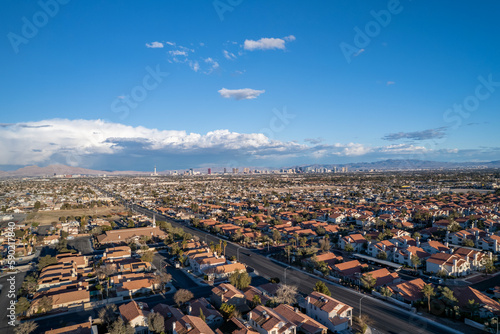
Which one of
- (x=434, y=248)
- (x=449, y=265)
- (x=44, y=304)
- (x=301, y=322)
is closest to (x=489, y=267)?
(x=449, y=265)

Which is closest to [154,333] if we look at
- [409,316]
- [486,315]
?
[409,316]

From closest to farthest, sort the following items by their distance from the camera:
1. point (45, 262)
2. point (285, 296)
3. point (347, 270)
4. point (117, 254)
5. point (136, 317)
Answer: point (136, 317) < point (285, 296) < point (347, 270) < point (45, 262) < point (117, 254)

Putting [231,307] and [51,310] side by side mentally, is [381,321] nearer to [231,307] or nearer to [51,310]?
[231,307]

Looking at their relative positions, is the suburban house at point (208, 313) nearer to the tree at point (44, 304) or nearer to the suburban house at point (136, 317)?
the suburban house at point (136, 317)

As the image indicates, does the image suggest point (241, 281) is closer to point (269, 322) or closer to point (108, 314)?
point (269, 322)

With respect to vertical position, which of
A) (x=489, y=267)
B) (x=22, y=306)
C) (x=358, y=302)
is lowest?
(x=358, y=302)

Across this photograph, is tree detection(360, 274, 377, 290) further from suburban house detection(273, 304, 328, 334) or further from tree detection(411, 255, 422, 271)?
suburban house detection(273, 304, 328, 334)

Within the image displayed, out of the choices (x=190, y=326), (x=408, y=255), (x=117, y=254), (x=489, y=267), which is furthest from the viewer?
(x=117, y=254)
